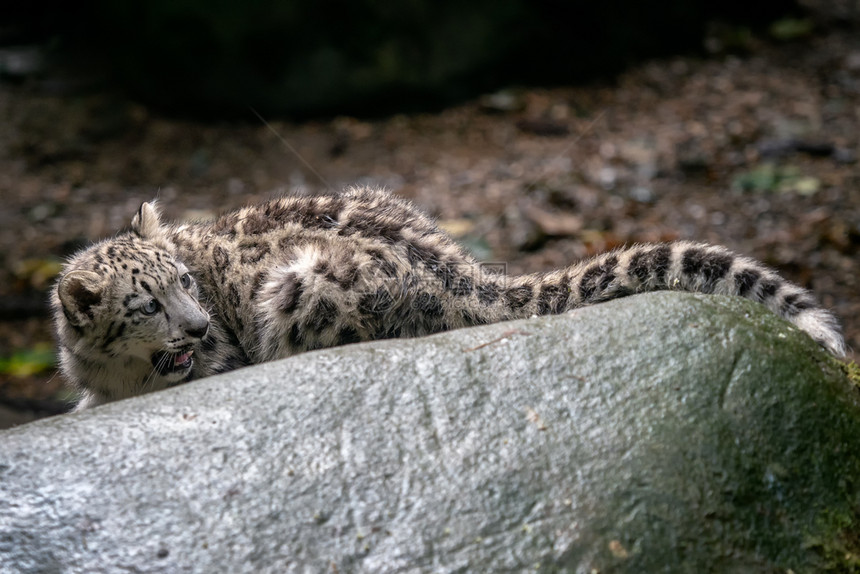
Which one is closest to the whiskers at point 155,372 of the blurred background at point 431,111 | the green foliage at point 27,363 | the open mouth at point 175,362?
the open mouth at point 175,362

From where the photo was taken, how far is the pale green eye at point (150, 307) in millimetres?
4430

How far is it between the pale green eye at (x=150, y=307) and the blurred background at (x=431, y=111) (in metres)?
4.64

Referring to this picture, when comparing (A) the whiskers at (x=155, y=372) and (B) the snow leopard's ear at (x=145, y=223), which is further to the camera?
(B) the snow leopard's ear at (x=145, y=223)

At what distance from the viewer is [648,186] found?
9367mm

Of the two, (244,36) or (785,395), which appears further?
(244,36)

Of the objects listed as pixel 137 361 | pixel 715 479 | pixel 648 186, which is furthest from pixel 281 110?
pixel 715 479

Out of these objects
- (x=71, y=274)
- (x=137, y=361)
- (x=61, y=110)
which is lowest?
(x=137, y=361)

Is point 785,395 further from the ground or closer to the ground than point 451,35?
closer to the ground

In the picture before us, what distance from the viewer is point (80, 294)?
4383 millimetres

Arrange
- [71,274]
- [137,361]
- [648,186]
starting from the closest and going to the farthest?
[71,274]
[137,361]
[648,186]

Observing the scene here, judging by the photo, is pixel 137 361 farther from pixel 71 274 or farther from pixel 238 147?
pixel 238 147

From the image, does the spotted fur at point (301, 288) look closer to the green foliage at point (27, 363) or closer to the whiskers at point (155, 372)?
the whiskers at point (155, 372)

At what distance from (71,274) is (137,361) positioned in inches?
24.4

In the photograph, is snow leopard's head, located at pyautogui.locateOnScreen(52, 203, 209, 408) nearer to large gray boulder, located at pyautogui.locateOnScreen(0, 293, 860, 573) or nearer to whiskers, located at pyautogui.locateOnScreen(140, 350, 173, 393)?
whiskers, located at pyautogui.locateOnScreen(140, 350, 173, 393)
